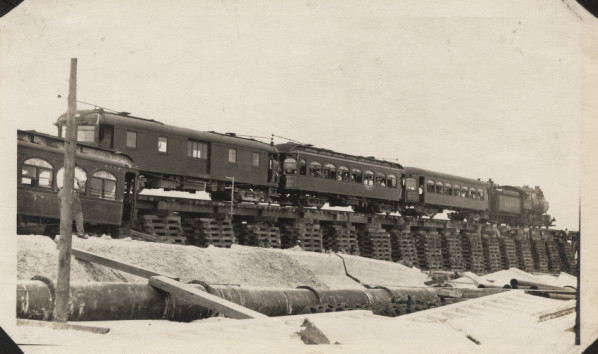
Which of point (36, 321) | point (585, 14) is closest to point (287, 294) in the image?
point (36, 321)

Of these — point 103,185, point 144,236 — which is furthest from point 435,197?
point 103,185

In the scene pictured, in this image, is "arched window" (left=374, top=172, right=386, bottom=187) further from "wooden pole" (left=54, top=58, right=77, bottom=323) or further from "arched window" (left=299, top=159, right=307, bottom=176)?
"wooden pole" (left=54, top=58, right=77, bottom=323)

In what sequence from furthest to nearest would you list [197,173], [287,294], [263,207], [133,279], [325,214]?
[325,214], [263,207], [197,173], [287,294], [133,279]

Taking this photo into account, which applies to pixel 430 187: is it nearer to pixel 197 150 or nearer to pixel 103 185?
pixel 197 150

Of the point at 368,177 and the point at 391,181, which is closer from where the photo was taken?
the point at 368,177

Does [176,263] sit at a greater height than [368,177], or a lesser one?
lesser

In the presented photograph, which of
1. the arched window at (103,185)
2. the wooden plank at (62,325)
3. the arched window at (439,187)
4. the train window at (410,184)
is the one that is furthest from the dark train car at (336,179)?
the wooden plank at (62,325)

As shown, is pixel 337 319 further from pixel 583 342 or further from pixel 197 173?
pixel 197 173

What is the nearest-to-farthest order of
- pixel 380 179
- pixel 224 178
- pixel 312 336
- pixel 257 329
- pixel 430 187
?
pixel 312 336, pixel 257 329, pixel 224 178, pixel 380 179, pixel 430 187
